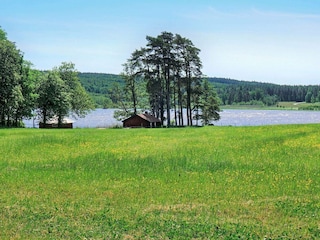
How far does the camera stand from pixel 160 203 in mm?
12680

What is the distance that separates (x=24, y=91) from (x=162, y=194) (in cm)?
5814

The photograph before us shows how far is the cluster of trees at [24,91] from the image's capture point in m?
60.2

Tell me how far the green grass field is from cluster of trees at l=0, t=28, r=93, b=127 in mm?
38222

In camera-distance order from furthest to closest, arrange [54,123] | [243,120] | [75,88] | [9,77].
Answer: [243,120]
[75,88]
[54,123]
[9,77]

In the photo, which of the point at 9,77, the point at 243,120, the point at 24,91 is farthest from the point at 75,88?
the point at 243,120

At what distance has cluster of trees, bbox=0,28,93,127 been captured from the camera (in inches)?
2371

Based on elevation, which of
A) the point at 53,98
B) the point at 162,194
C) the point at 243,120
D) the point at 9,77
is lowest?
the point at 243,120

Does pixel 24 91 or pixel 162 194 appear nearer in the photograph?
pixel 162 194

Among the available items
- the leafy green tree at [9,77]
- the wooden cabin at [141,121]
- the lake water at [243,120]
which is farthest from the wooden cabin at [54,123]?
the wooden cabin at [141,121]

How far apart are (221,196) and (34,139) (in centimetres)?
2228

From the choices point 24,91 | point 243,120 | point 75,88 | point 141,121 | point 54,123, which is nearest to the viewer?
point 24,91

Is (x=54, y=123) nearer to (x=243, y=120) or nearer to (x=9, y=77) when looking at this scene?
(x=9, y=77)

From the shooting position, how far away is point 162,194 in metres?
13.9

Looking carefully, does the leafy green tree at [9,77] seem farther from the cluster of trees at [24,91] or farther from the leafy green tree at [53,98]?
the leafy green tree at [53,98]
